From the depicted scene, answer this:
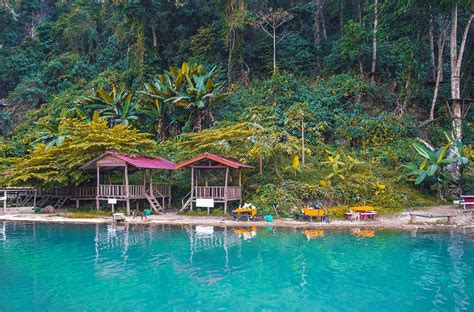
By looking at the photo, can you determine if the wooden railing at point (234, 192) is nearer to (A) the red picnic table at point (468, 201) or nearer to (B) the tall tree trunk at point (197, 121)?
(B) the tall tree trunk at point (197, 121)

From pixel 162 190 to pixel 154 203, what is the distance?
1.09 metres

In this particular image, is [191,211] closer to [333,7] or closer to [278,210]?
[278,210]

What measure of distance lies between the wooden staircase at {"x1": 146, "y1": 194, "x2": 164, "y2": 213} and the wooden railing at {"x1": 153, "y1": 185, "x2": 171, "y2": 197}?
497 mm

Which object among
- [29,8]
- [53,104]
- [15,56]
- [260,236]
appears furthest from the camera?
[29,8]

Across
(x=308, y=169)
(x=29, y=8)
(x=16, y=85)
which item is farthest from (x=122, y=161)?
(x=29, y=8)

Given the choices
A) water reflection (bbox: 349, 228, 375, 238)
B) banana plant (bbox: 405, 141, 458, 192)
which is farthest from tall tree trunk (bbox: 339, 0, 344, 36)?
water reflection (bbox: 349, 228, 375, 238)

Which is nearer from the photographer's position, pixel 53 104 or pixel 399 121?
pixel 399 121

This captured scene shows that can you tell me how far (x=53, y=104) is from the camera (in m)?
36.3

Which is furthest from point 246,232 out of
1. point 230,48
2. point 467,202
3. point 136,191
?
point 230,48

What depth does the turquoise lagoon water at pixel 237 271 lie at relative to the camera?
8.68 meters

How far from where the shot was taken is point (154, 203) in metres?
23.2

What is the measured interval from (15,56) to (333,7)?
114 ft

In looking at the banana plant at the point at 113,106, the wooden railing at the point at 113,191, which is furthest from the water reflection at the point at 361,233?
the banana plant at the point at 113,106

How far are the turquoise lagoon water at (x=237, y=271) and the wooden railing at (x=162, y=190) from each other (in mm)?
6893
